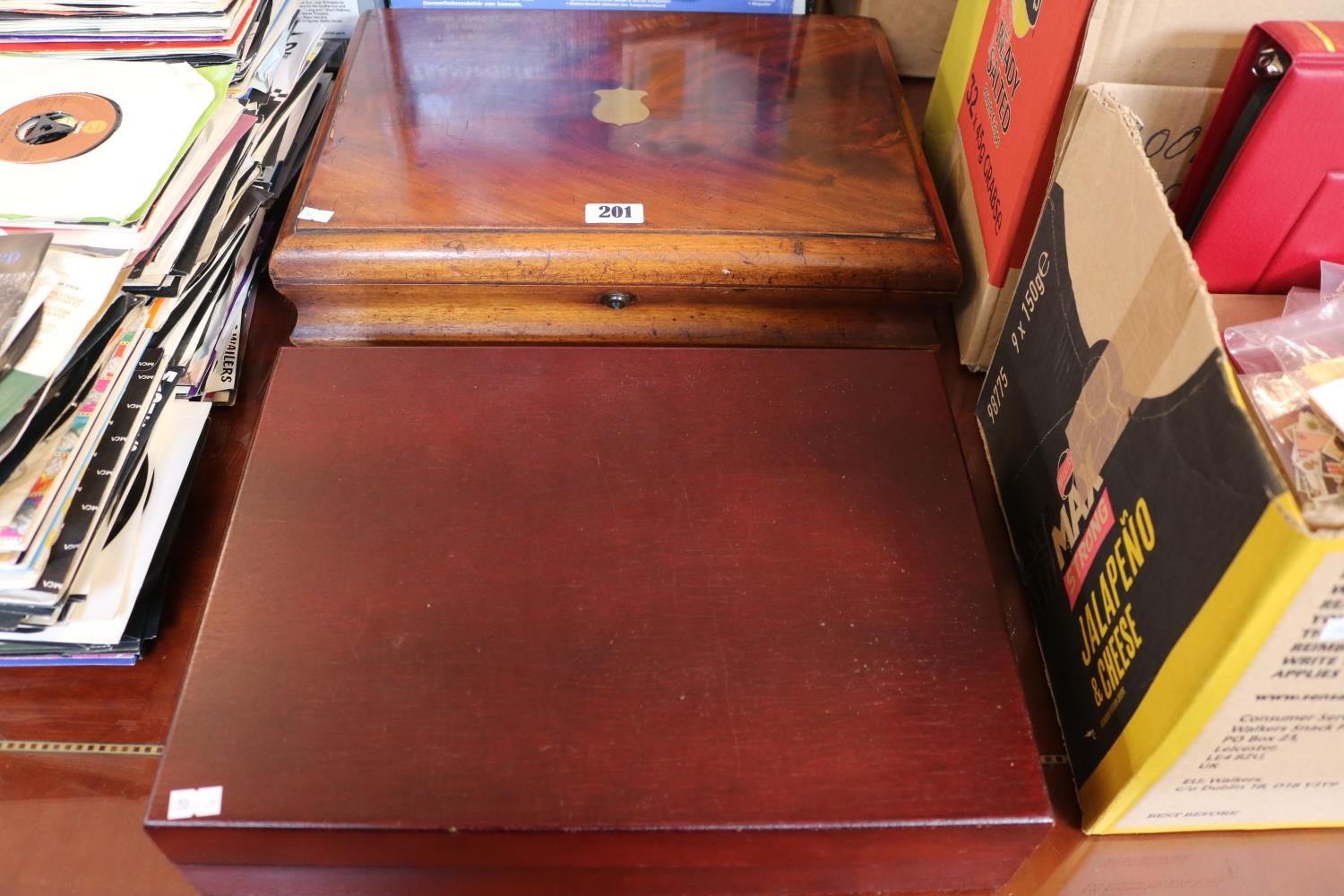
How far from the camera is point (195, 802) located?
1.77ft

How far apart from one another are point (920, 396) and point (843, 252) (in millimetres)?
144

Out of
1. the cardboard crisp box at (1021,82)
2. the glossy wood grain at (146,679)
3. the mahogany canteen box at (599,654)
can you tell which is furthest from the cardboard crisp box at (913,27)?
the glossy wood grain at (146,679)

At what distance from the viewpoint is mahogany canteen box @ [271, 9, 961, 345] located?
31.8 inches

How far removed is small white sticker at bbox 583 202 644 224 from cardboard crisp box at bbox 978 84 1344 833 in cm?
30

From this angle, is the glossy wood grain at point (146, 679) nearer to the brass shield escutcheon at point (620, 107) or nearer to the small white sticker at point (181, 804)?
the small white sticker at point (181, 804)

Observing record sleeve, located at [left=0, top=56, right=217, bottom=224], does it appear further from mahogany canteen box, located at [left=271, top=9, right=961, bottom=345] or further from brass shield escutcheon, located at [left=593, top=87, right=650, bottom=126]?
brass shield escutcheon, located at [left=593, top=87, right=650, bottom=126]

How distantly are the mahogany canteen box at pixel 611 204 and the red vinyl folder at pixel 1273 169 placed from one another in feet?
0.71

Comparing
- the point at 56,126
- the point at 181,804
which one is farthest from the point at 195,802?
the point at 56,126

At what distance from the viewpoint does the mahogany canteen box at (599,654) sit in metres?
0.55

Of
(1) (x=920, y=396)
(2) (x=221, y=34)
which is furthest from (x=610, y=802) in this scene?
(2) (x=221, y=34)

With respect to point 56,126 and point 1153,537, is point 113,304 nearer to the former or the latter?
point 56,126

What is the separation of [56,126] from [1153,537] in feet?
2.86

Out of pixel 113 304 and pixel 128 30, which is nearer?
pixel 113 304

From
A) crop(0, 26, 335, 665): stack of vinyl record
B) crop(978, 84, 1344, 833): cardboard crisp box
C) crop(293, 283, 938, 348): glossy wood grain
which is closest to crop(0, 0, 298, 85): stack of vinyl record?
crop(0, 26, 335, 665): stack of vinyl record
